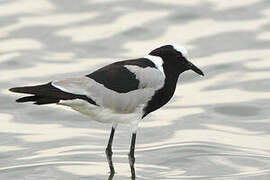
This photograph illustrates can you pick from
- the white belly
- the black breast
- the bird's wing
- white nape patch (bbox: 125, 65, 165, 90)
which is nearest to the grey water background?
the white belly

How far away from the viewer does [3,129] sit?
14.6 m

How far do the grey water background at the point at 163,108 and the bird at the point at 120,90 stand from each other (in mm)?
838

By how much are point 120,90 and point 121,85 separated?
0.20ft

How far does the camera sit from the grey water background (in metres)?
13.2

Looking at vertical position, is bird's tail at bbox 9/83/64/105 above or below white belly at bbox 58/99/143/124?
above

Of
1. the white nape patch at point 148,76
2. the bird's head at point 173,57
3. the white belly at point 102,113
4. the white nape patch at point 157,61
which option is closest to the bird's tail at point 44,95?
the white belly at point 102,113

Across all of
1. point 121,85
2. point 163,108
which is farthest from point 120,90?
point 163,108

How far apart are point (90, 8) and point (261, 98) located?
15.9 ft

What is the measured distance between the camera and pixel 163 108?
15586 mm

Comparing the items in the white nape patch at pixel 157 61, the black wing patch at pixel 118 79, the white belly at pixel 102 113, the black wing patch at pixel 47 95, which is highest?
the white nape patch at pixel 157 61

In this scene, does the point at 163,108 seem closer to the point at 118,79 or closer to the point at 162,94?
the point at 162,94

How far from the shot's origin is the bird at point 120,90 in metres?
11.9

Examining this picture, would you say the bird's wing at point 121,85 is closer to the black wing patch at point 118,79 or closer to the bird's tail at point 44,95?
the black wing patch at point 118,79

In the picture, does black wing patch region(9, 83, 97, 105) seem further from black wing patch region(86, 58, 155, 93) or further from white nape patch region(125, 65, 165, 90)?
white nape patch region(125, 65, 165, 90)
